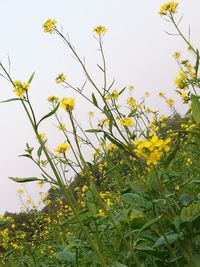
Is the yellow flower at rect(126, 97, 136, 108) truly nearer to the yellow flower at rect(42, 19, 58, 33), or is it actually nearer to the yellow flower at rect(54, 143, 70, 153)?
the yellow flower at rect(42, 19, 58, 33)

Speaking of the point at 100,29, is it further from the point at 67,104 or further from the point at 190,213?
the point at 190,213

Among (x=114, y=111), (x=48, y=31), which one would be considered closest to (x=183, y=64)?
(x=48, y=31)

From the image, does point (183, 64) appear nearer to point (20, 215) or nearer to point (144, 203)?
point (144, 203)

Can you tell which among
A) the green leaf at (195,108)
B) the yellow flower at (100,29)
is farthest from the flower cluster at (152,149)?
the yellow flower at (100,29)

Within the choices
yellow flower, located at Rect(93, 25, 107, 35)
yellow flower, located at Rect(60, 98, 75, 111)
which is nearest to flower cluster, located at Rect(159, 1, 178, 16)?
yellow flower, located at Rect(93, 25, 107, 35)

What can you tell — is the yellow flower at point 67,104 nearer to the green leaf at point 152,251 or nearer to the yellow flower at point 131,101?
the green leaf at point 152,251

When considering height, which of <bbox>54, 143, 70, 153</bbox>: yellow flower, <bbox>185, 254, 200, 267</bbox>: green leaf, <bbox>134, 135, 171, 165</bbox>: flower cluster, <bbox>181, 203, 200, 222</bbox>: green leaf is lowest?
<bbox>185, 254, 200, 267</bbox>: green leaf

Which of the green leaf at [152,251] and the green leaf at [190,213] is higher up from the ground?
the green leaf at [190,213]

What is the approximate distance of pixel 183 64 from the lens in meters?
3.87

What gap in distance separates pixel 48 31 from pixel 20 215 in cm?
1195

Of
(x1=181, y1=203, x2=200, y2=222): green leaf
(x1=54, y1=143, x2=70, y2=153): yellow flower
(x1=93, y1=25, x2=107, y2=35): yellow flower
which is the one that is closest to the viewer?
(x1=181, y1=203, x2=200, y2=222): green leaf

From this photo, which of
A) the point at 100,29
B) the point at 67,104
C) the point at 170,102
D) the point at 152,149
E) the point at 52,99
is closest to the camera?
the point at 152,149

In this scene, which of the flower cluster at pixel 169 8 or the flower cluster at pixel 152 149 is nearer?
the flower cluster at pixel 152 149

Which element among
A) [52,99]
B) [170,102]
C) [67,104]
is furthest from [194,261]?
[170,102]
